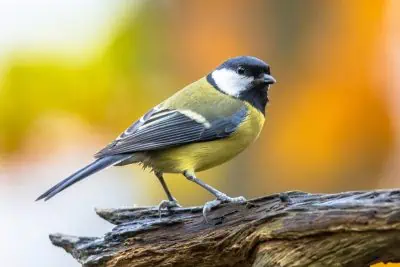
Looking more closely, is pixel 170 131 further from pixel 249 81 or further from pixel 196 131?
pixel 249 81

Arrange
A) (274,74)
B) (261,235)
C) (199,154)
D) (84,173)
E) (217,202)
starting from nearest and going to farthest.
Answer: (261,235) → (217,202) → (84,173) → (199,154) → (274,74)

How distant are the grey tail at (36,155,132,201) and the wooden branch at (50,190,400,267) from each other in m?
0.18

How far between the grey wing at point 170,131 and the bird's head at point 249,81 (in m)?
0.11

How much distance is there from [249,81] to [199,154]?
16.3 inches

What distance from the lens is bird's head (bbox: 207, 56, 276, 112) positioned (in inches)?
108

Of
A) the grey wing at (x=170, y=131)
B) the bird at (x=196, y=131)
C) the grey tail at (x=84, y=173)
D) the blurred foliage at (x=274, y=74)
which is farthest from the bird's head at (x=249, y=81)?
the blurred foliage at (x=274, y=74)

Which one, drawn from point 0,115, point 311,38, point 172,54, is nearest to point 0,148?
point 0,115

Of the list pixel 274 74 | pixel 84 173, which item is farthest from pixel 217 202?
pixel 274 74

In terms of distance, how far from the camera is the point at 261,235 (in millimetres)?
1900

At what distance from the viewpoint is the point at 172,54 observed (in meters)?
4.52

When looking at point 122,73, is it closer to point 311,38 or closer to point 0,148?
point 0,148

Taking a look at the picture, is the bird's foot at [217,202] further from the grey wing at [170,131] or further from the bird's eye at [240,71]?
the bird's eye at [240,71]

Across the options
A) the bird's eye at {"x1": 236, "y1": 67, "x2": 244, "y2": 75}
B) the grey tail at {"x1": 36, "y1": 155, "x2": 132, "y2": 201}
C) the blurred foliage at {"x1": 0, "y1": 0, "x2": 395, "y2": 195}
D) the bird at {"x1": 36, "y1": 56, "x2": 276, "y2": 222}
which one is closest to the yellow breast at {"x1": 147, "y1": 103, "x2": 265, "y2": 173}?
the bird at {"x1": 36, "y1": 56, "x2": 276, "y2": 222}

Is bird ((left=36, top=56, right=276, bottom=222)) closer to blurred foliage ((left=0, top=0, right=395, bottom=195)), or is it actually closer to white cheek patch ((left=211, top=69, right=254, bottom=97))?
white cheek patch ((left=211, top=69, right=254, bottom=97))
